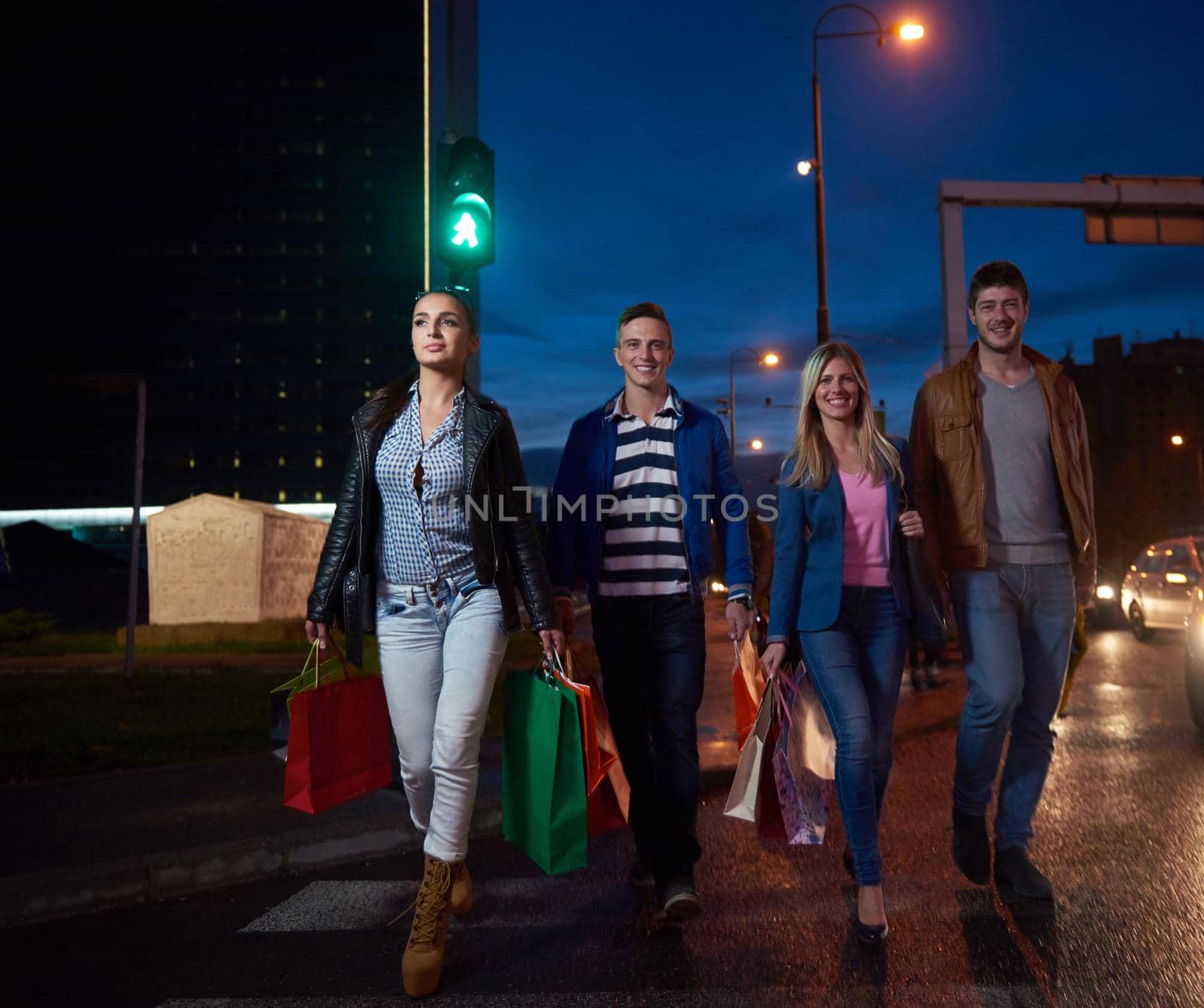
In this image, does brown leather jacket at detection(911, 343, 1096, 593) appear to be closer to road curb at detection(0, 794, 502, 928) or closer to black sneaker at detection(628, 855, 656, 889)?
black sneaker at detection(628, 855, 656, 889)

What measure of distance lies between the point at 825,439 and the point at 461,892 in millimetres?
2098

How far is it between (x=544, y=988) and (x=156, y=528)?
47.8ft

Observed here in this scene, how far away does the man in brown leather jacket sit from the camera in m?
4.01

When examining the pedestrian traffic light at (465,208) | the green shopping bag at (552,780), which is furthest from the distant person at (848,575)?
the pedestrian traffic light at (465,208)

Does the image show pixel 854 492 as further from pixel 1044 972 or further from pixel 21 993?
pixel 21 993

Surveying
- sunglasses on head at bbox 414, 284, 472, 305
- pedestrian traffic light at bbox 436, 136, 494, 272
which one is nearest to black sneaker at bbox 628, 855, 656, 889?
sunglasses on head at bbox 414, 284, 472, 305

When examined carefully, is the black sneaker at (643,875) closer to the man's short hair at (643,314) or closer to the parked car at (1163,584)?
Result: the man's short hair at (643,314)

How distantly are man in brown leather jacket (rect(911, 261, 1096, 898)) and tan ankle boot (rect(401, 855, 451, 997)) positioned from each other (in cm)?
202

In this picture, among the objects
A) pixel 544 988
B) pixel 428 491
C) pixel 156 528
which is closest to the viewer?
pixel 544 988

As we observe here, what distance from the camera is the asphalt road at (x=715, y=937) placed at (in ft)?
10.8

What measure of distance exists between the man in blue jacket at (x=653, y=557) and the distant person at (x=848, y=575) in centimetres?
Result: 26

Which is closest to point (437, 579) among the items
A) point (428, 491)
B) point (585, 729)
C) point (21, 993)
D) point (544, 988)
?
point (428, 491)

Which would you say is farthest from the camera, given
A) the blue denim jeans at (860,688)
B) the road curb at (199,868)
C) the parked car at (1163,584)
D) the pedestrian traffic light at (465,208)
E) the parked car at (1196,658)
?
the parked car at (1163,584)

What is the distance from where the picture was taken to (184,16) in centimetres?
11569
